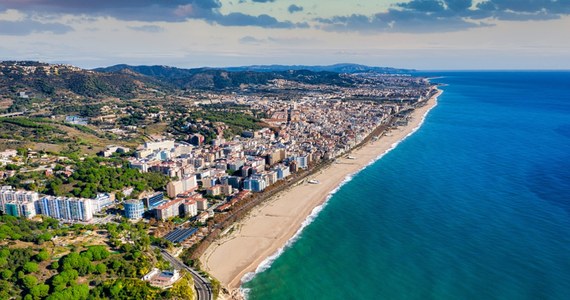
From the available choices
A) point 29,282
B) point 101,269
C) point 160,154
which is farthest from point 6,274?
point 160,154

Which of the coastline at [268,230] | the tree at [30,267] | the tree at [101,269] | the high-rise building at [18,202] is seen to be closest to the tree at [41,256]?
the tree at [30,267]

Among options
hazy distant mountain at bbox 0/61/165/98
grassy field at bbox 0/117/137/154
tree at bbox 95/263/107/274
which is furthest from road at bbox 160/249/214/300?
hazy distant mountain at bbox 0/61/165/98

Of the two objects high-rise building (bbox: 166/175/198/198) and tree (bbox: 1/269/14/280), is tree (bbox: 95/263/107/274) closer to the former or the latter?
tree (bbox: 1/269/14/280)

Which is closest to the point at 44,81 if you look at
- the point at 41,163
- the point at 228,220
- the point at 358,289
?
the point at 41,163

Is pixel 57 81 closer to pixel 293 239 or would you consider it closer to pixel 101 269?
pixel 101 269

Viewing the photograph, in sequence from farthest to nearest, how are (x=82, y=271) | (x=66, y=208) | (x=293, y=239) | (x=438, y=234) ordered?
(x=66, y=208) → (x=293, y=239) → (x=438, y=234) → (x=82, y=271)

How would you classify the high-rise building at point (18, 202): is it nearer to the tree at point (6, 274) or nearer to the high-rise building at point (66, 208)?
the high-rise building at point (66, 208)

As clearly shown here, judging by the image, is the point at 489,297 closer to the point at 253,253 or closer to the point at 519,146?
the point at 253,253
